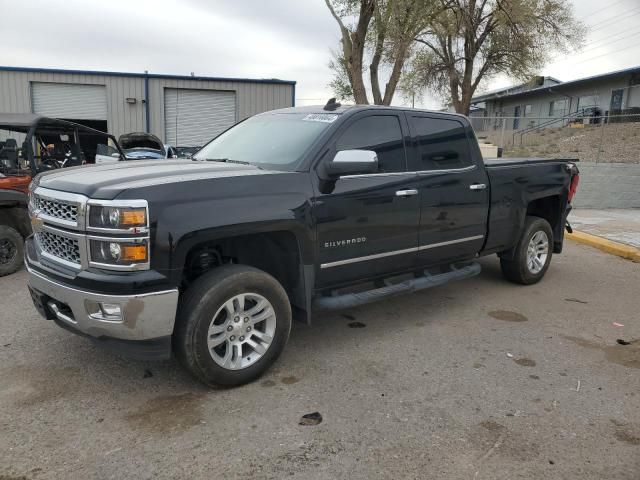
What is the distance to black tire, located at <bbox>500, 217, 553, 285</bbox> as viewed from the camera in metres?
5.92

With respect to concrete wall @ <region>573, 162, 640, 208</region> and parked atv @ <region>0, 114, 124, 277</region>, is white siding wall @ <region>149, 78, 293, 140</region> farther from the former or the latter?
parked atv @ <region>0, 114, 124, 277</region>

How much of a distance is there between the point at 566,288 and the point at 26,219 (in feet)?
21.3

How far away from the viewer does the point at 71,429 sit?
300 cm

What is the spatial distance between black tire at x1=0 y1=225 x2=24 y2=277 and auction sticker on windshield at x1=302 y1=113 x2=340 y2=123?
3987mm

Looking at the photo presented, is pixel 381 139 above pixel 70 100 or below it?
below

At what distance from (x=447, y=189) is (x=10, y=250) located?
5.11 m

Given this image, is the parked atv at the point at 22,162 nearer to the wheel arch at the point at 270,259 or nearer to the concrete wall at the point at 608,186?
the wheel arch at the point at 270,259

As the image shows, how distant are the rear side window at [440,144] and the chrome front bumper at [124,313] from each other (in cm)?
258

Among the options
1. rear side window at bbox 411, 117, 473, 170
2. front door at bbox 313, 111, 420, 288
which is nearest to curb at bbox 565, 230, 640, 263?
rear side window at bbox 411, 117, 473, 170

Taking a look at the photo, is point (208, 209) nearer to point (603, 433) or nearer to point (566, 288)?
point (603, 433)

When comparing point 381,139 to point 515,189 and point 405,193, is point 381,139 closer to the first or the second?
point 405,193

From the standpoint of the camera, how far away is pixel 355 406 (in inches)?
130

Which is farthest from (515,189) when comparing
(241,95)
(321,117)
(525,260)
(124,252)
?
(241,95)

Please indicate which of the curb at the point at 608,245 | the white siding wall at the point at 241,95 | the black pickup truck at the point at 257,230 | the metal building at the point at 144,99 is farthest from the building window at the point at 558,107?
the black pickup truck at the point at 257,230
